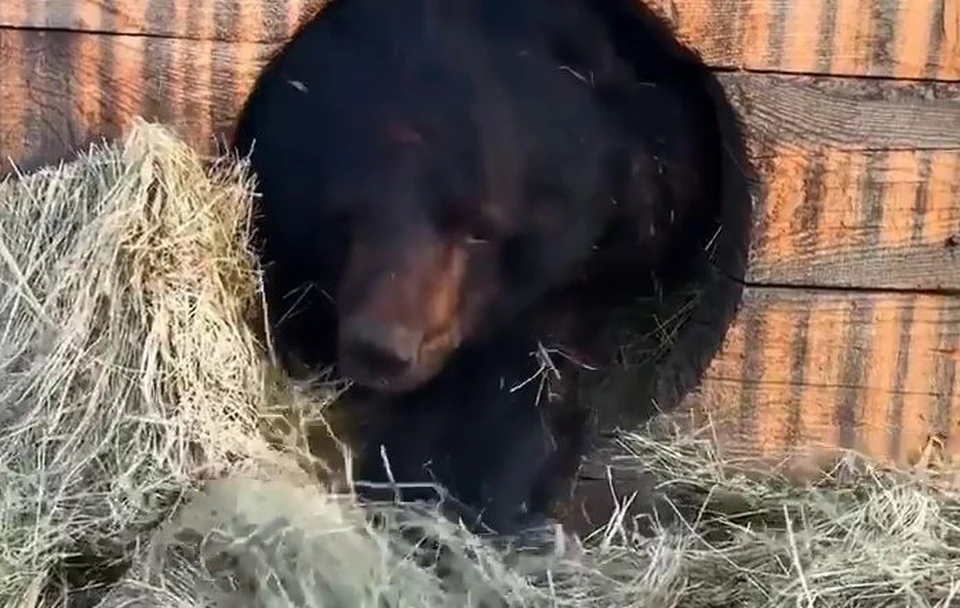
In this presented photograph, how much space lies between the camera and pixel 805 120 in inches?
74.0

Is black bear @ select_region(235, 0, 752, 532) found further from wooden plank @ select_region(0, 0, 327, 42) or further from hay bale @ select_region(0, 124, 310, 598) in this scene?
hay bale @ select_region(0, 124, 310, 598)

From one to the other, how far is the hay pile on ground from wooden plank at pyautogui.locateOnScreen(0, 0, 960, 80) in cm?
15

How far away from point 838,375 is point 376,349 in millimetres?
552

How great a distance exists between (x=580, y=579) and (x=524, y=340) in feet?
1.60

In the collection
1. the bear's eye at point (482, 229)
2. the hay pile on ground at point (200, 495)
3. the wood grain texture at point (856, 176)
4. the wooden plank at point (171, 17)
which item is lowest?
the hay pile on ground at point (200, 495)

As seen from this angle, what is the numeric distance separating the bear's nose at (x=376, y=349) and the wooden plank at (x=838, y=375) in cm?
38

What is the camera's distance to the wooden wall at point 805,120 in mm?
1867

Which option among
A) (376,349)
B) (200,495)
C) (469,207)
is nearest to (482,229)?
(469,207)

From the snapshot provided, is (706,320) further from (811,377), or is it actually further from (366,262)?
(366,262)

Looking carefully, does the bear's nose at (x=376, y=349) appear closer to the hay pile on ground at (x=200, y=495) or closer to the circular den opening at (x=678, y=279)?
the hay pile on ground at (x=200, y=495)

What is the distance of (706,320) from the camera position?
80.8 inches


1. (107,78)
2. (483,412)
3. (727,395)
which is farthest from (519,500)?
(107,78)

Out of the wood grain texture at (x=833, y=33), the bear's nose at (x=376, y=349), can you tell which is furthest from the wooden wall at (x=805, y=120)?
the bear's nose at (x=376, y=349)

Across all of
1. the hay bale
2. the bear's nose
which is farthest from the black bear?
the hay bale
